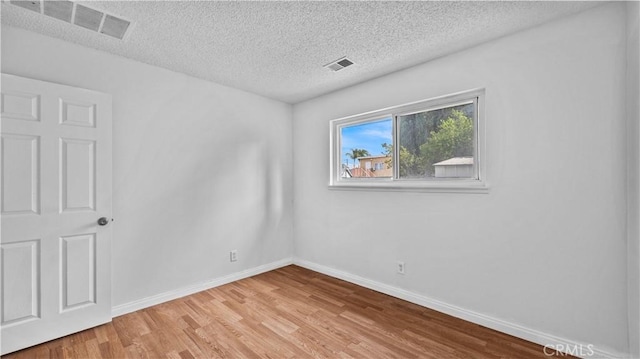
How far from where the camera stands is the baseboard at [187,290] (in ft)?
8.43

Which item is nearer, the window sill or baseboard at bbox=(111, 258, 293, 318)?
the window sill

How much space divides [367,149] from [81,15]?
9.33 ft

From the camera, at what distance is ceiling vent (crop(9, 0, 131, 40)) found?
185 cm

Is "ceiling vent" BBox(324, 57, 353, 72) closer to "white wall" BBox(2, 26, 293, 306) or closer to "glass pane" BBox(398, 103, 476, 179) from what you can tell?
"glass pane" BBox(398, 103, 476, 179)

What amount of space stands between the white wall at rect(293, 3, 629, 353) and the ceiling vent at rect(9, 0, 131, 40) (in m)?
A: 2.48

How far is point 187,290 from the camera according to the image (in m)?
3.00

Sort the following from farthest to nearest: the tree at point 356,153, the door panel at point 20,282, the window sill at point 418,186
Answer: the tree at point 356,153 < the window sill at point 418,186 < the door panel at point 20,282

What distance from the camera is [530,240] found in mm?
2121

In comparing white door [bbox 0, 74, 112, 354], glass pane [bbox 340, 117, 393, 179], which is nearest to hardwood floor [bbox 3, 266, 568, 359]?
white door [bbox 0, 74, 112, 354]

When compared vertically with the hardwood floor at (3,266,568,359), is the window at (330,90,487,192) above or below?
above

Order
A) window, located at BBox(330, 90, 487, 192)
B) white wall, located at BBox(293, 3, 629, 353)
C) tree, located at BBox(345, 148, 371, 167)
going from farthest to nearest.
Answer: tree, located at BBox(345, 148, 371, 167)
window, located at BBox(330, 90, 487, 192)
white wall, located at BBox(293, 3, 629, 353)

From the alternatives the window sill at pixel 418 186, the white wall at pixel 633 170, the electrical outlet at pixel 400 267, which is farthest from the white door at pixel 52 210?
the white wall at pixel 633 170

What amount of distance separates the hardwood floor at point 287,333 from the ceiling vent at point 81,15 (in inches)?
94.8

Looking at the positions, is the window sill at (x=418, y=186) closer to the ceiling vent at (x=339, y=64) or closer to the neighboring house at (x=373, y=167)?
the neighboring house at (x=373, y=167)
